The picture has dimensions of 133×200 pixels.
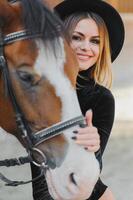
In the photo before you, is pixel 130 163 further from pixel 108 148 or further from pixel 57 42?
pixel 57 42

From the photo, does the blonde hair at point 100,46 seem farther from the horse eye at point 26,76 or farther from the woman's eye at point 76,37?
the horse eye at point 26,76

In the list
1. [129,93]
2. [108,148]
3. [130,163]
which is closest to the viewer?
[130,163]

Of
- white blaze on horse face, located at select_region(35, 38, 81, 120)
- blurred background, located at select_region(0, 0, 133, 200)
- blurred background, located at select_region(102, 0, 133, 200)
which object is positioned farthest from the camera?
blurred background, located at select_region(102, 0, 133, 200)

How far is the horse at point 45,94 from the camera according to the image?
1.86 meters

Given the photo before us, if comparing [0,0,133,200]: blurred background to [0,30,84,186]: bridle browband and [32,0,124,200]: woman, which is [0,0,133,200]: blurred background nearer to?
[32,0,124,200]: woman

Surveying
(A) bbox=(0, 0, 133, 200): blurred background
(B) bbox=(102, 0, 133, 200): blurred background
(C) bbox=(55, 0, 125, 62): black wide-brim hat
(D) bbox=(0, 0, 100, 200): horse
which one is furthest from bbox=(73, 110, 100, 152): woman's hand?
(B) bbox=(102, 0, 133, 200): blurred background

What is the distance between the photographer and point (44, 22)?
75.5 inches

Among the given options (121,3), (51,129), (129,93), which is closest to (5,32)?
(51,129)

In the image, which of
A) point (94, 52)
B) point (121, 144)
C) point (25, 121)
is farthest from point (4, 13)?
point (121, 144)

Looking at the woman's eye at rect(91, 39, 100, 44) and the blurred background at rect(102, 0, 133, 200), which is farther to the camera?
the blurred background at rect(102, 0, 133, 200)

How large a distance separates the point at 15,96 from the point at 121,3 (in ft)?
35.1

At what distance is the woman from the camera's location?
234cm

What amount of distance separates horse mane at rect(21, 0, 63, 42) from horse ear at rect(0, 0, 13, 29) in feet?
0.16

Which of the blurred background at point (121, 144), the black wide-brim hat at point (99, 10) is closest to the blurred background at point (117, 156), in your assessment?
the blurred background at point (121, 144)
